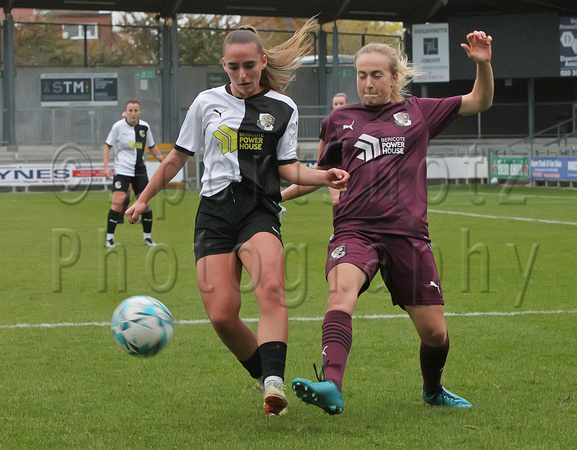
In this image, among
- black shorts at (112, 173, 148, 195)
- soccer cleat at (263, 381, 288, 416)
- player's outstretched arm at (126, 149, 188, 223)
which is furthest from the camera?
black shorts at (112, 173, 148, 195)

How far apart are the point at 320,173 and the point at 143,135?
10582mm

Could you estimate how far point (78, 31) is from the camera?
41.1m

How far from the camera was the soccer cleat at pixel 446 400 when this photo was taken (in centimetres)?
491

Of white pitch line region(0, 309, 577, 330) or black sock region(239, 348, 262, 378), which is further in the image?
white pitch line region(0, 309, 577, 330)

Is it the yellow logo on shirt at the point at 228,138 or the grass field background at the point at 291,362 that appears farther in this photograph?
the yellow logo on shirt at the point at 228,138

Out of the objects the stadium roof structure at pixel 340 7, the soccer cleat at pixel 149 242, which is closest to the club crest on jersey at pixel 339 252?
the soccer cleat at pixel 149 242

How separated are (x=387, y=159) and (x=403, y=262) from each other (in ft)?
1.86

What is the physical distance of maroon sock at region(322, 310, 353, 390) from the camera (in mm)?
4223

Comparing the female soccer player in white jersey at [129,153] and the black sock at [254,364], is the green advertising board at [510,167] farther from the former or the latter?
the black sock at [254,364]

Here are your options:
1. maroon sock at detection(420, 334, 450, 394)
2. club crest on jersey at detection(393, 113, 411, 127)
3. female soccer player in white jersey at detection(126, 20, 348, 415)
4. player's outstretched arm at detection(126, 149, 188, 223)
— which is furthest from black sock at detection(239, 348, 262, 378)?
club crest on jersey at detection(393, 113, 411, 127)

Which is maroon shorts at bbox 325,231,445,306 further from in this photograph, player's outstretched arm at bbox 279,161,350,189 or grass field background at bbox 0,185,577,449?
grass field background at bbox 0,185,577,449

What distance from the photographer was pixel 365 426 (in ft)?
14.7

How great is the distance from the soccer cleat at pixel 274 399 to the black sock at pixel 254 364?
0.66 meters

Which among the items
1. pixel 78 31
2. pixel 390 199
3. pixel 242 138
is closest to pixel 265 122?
pixel 242 138
